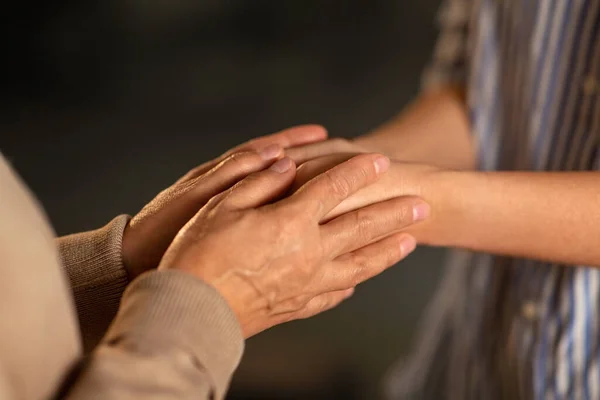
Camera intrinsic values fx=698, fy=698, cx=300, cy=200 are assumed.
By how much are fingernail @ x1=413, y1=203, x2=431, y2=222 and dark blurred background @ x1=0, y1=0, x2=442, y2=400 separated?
60.5 inches

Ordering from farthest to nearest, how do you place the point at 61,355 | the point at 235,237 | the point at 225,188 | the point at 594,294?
the point at 594,294 < the point at 225,188 < the point at 235,237 < the point at 61,355

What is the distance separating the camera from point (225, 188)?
716mm

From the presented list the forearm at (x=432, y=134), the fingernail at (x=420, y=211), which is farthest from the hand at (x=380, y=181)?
the forearm at (x=432, y=134)

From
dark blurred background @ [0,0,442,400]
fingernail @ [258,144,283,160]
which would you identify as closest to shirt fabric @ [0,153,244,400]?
fingernail @ [258,144,283,160]

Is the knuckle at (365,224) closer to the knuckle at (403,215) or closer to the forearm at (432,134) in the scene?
the knuckle at (403,215)

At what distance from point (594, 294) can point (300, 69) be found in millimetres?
1634

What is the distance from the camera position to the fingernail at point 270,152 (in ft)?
2.43

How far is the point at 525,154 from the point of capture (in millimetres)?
949

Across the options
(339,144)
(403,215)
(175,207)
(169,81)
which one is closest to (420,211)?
(403,215)

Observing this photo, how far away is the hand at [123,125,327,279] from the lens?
68 cm

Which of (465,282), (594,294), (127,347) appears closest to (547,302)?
(594,294)

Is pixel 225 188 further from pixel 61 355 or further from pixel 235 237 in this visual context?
pixel 61 355

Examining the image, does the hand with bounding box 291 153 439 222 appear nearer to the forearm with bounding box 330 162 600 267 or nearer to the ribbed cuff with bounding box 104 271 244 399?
the forearm with bounding box 330 162 600 267

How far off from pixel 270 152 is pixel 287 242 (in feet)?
0.55
